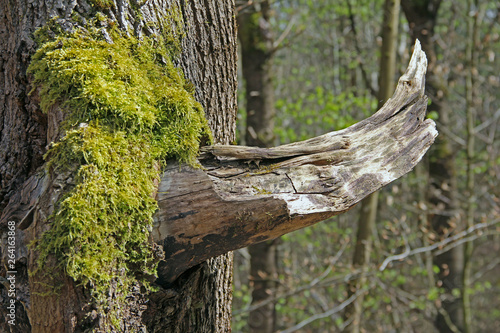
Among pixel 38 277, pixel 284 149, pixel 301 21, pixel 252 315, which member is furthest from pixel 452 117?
pixel 38 277

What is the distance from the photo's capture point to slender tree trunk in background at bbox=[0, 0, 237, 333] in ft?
4.14

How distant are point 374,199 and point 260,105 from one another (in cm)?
188

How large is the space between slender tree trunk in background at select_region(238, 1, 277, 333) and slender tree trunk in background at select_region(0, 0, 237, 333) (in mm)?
3095

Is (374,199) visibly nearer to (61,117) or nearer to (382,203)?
(382,203)

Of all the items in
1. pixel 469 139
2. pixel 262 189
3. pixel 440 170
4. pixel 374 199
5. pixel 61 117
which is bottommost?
pixel 262 189

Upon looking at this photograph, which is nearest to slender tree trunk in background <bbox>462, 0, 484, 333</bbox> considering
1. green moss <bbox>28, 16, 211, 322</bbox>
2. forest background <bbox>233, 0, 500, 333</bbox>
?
forest background <bbox>233, 0, 500, 333</bbox>

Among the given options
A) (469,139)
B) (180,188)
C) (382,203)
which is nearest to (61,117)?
(180,188)

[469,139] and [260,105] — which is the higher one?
[260,105]

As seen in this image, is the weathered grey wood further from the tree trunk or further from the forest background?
the forest background

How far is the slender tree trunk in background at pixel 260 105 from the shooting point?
4.96 meters

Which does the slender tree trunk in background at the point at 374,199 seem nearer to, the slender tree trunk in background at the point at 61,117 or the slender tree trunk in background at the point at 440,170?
the slender tree trunk in background at the point at 440,170

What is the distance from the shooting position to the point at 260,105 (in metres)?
5.14

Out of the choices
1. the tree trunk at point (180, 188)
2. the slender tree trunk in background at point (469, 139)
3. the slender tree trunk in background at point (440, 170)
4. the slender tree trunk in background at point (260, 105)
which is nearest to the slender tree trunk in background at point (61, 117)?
the tree trunk at point (180, 188)

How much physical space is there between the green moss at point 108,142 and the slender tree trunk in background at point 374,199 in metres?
3.60
